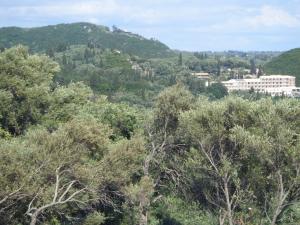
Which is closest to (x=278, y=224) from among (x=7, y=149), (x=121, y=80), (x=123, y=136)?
(x=123, y=136)

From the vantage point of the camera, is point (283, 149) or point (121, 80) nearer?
point (283, 149)

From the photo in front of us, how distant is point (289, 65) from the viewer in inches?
7170

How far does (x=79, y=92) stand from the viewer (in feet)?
109

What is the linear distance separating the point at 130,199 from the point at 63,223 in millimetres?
3059

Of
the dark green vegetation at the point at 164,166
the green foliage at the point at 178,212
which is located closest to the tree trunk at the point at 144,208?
the dark green vegetation at the point at 164,166

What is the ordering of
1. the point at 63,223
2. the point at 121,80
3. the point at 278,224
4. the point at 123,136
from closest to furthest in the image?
1. the point at 63,223
2. the point at 278,224
3. the point at 123,136
4. the point at 121,80

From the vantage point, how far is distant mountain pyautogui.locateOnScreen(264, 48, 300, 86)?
17675 cm

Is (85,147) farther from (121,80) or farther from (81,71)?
(81,71)

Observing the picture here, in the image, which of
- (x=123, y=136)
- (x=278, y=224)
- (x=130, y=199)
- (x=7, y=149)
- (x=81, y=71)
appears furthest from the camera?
(x=81, y=71)

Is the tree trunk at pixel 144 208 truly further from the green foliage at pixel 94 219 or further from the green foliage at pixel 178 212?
the green foliage at pixel 178 212

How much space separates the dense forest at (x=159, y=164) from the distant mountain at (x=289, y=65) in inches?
6163

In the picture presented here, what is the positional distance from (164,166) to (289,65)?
167 meters

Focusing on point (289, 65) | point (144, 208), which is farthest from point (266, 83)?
point (144, 208)

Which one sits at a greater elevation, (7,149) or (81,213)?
(7,149)
